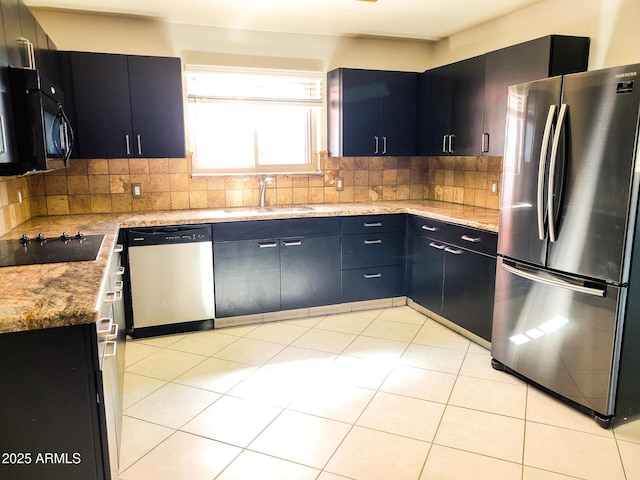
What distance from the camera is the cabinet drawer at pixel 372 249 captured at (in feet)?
13.2

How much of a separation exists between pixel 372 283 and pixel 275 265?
884 mm

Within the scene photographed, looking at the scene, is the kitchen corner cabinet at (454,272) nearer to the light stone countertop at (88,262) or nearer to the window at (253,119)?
the light stone countertop at (88,262)

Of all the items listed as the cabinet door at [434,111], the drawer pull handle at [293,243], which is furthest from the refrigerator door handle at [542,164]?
the drawer pull handle at [293,243]

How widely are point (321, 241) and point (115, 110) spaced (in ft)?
6.02

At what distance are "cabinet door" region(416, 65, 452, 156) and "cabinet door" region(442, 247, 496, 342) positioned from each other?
1.04 m

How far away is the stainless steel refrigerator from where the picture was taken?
2.22 m

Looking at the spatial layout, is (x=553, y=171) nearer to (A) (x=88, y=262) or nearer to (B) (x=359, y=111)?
(B) (x=359, y=111)

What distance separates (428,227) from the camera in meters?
3.84

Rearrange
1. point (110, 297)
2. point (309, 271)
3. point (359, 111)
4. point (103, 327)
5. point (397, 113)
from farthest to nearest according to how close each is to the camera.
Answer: point (397, 113), point (359, 111), point (309, 271), point (110, 297), point (103, 327)

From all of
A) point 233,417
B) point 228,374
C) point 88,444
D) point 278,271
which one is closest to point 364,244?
point 278,271

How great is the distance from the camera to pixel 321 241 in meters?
3.93

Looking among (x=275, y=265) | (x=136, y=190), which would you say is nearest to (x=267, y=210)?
(x=275, y=265)

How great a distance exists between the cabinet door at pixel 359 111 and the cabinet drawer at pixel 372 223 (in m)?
0.60

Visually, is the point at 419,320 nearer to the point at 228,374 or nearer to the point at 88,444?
the point at 228,374
